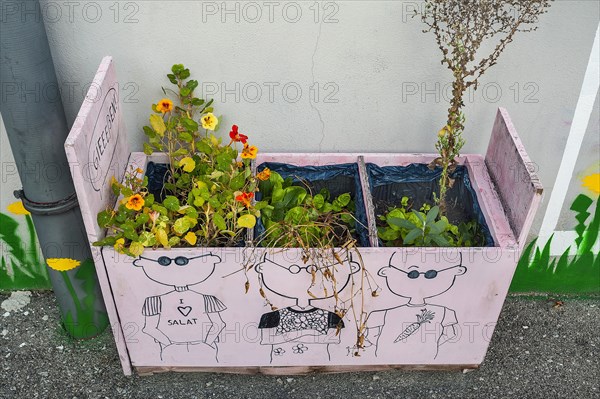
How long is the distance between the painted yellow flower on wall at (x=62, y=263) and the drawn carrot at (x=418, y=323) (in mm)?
1426

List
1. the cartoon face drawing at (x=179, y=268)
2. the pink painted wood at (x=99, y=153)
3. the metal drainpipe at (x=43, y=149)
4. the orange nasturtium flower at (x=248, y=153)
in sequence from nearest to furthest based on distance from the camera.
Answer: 1. the pink painted wood at (x=99, y=153)
2. the metal drainpipe at (x=43, y=149)
3. the cartoon face drawing at (x=179, y=268)
4. the orange nasturtium flower at (x=248, y=153)

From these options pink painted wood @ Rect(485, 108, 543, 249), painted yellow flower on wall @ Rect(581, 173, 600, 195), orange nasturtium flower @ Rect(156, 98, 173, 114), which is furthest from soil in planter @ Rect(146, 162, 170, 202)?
painted yellow flower on wall @ Rect(581, 173, 600, 195)

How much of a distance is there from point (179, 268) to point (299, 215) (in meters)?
0.52

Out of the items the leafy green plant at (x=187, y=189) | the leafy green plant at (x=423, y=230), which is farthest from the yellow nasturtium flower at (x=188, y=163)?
the leafy green plant at (x=423, y=230)

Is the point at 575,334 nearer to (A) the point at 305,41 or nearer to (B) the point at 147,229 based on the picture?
(A) the point at 305,41

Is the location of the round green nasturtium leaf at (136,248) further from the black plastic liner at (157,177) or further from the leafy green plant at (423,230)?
the leafy green plant at (423,230)

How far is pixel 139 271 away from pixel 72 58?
2.98ft

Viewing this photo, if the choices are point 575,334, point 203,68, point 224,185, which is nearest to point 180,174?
point 224,185

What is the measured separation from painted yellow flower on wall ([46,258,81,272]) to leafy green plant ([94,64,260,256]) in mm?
467

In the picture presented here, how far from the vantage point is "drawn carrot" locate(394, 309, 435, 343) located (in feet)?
8.07

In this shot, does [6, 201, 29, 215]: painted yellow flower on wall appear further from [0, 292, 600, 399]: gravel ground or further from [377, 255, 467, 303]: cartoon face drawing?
[377, 255, 467, 303]: cartoon face drawing

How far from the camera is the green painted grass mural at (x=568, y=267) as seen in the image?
3047 millimetres

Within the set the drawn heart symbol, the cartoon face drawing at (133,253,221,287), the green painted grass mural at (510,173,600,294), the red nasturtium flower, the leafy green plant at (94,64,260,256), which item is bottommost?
the green painted grass mural at (510,173,600,294)

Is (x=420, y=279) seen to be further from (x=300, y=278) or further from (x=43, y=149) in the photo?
(x=43, y=149)
